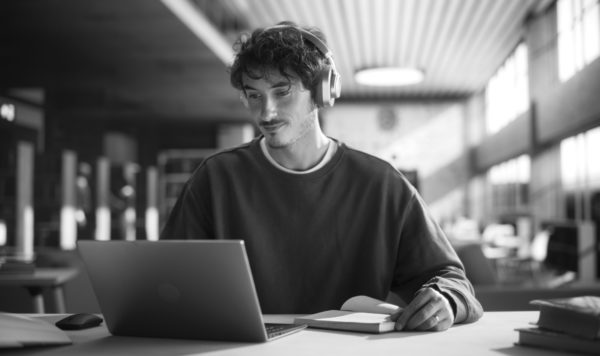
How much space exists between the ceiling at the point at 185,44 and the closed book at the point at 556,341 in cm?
395

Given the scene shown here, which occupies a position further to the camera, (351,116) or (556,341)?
(351,116)

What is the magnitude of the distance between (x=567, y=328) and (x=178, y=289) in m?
0.62

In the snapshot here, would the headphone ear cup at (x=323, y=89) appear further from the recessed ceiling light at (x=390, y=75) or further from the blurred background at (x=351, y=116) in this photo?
the recessed ceiling light at (x=390, y=75)

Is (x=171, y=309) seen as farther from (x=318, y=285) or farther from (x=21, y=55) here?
(x=21, y=55)

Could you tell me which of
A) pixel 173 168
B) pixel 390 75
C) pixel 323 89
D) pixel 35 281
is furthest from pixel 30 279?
pixel 173 168

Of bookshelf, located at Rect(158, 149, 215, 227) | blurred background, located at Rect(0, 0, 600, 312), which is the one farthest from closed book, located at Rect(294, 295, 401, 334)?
bookshelf, located at Rect(158, 149, 215, 227)

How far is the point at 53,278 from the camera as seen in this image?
8.93ft

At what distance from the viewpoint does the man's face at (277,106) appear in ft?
5.01

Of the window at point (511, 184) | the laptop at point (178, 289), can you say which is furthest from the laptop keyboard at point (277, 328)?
the window at point (511, 184)

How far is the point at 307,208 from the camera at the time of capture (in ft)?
5.41

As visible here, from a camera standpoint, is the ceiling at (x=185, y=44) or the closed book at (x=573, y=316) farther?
the ceiling at (x=185, y=44)

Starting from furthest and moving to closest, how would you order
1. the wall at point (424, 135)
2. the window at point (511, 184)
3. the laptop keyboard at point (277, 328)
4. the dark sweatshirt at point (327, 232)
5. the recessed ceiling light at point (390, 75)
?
the wall at point (424, 135), the window at point (511, 184), the recessed ceiling light at point (390, 75), the dark sweatshirt at point (327, 232), the laptop keyboard at point (277, 328)

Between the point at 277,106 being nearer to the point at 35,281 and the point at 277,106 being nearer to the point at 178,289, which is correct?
the point at 178,289

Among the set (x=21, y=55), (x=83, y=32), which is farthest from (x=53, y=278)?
(x=21, y=55)
